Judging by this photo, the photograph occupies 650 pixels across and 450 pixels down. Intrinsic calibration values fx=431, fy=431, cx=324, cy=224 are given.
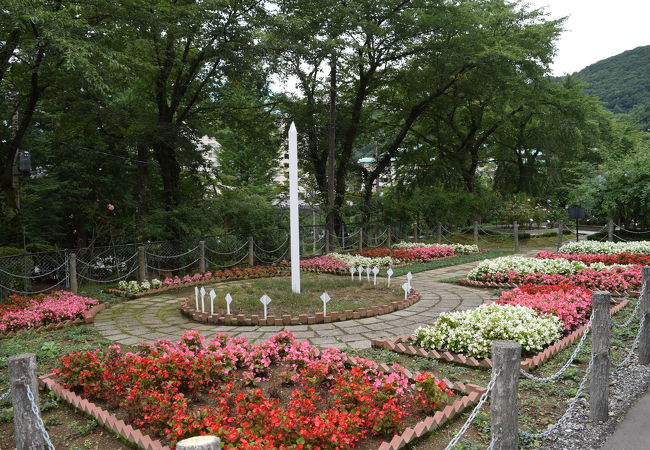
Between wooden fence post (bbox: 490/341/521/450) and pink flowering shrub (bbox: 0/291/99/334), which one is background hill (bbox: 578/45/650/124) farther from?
pink flowering shrub (bbox: 0/291/99/334)

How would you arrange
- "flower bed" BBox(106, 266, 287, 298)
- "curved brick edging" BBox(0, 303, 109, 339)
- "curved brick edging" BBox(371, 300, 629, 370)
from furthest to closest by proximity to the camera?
"flower bed" BBox(106, 266, 287, 298) < "curved brick edging" BBox(0, 303, 109, 339) < "curved brick edging" BBox(371, 300, 629, 370)

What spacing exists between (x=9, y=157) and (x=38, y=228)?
2.42m

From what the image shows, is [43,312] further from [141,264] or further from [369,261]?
Answer: [369,261]

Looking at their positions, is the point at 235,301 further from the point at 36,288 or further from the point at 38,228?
the point at 38,228

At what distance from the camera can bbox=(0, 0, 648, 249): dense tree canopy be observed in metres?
10.3

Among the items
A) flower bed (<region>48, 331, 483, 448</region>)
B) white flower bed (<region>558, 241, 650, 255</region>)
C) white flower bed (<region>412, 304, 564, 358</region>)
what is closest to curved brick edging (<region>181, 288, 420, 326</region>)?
flower bed (<region>48, 331, 483, 448</region>)

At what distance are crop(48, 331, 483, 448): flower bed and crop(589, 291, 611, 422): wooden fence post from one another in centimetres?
97

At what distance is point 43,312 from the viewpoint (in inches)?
285

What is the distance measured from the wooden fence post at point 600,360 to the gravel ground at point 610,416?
0.12 m

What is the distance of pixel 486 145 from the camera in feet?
92.9

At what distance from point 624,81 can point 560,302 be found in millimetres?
56656

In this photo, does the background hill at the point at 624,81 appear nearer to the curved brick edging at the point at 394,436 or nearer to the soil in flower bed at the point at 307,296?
the soil in flower bed at the point at 307,296

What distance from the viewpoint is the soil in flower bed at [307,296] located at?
7336 millimetres

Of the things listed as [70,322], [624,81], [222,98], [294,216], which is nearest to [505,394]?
[294,216]
